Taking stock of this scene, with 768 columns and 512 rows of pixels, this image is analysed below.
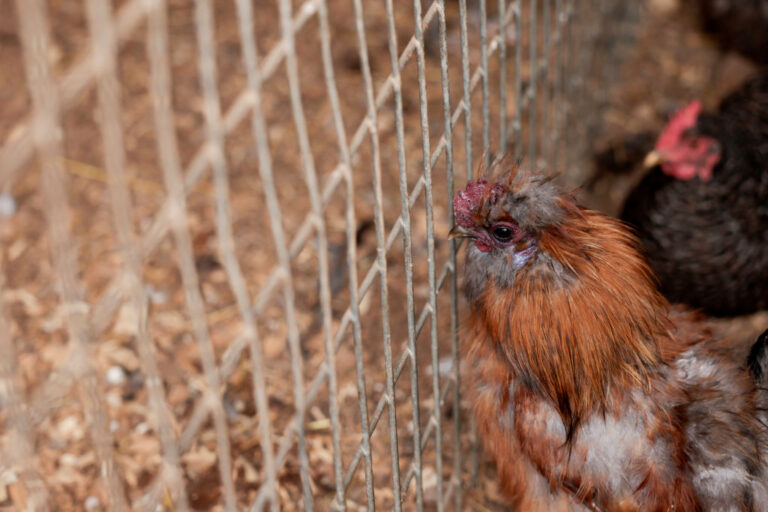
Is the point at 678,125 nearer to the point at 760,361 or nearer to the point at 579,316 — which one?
the point at 760,361

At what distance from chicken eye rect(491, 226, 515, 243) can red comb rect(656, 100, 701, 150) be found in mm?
1382

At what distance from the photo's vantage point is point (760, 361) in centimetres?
220

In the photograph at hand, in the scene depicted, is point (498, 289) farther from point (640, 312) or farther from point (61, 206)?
point (61, 206)

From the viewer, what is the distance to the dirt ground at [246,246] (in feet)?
9.53

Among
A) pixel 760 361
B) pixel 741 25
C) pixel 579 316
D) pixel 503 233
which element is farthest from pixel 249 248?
pixel 741 25

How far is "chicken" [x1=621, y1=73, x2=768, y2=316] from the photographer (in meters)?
3.04

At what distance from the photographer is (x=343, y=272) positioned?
141 inches

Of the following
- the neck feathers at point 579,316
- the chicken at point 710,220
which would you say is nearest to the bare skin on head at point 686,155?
the chicken at point 710,220

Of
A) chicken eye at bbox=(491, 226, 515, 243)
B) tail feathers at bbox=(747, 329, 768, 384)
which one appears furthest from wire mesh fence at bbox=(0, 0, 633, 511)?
tail feathers at bbox=(747, 329, 768, 384)

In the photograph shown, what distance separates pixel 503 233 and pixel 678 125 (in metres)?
1.52

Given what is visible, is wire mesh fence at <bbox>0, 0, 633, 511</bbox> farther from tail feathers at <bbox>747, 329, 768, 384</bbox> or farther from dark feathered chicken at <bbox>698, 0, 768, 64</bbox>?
tail feathers at <bbox>747, 329, 768, 384</bbox>

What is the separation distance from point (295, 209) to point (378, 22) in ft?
5.80

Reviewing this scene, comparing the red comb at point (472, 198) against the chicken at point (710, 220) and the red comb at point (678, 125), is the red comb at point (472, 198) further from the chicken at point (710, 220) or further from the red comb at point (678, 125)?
the red comb at point (678, 125)

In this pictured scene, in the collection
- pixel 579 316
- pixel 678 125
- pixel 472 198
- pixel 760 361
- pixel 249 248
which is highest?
pixel 472 198
